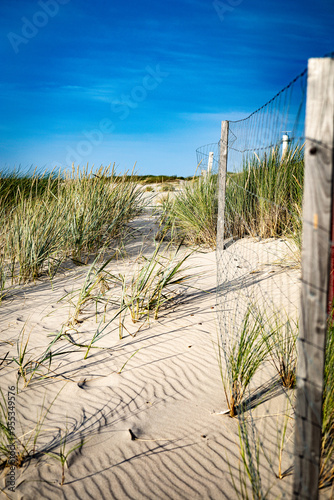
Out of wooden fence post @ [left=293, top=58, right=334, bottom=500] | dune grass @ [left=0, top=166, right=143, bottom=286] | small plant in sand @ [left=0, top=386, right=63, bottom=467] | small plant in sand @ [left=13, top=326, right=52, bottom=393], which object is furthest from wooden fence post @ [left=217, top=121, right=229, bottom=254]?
wooden fence post @ [left=293, top=58, right=334, bottom=500]

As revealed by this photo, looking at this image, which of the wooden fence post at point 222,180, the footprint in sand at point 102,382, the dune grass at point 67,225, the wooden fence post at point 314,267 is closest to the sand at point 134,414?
the footprint in sand at point 102,382

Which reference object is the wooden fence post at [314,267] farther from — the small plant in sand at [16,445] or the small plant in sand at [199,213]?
the small plant in sand at [199,213]

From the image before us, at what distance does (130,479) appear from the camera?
2.07 meters

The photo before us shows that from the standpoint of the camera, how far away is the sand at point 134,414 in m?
2.03

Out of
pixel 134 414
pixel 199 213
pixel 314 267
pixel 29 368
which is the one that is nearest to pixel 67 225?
pixel 199 213

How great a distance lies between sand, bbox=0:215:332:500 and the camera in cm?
203

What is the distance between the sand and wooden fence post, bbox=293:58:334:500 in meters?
0.49

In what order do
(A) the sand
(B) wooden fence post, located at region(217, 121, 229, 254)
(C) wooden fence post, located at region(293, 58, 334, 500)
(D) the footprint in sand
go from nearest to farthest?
1. (C) wooden fence post, located at region(293, 58, 334, 500)
2. (A) the sand
3. (D) the footprint in sand
4. (B) wooden fence post, located at region(217, 121, 229, 254)

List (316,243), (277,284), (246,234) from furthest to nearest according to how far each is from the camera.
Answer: (246,234)
(277,284)
(316,243)

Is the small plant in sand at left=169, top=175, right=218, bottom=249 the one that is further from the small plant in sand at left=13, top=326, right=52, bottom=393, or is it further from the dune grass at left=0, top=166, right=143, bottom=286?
the small plant in sand at left=13, top=326, right=52, bottom=393

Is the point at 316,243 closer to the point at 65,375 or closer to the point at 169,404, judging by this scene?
the point at 169,404

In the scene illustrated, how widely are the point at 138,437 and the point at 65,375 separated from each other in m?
0.94

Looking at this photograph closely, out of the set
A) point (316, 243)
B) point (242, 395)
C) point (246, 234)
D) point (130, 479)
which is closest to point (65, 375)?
point (130, 479)

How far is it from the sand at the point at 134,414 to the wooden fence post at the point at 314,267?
488 mm
